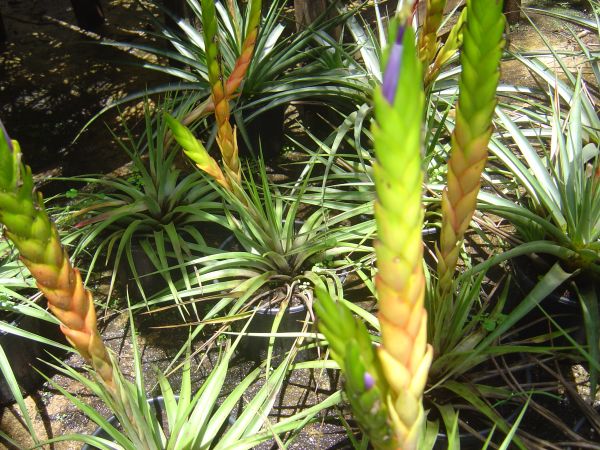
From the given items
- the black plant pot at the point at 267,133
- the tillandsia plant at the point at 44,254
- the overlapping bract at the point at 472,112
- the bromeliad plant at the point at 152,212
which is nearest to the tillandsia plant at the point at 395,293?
the overlapping bract at the point at 472,112

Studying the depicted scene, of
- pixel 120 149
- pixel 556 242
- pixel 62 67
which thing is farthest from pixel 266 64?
pixel 62 67

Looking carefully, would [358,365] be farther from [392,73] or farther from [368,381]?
[392,73]

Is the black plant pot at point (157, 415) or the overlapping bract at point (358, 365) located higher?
the overlapping bract at point (358, 365)

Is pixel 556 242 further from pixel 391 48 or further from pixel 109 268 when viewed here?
pixel 109 268

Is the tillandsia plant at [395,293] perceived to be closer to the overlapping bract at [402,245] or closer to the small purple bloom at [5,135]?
the overlapping bract at [402,245]

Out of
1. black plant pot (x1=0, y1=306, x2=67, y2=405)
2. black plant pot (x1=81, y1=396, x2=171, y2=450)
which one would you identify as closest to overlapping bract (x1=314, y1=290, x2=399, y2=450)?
black plant pot (x1=81, y1=396, x2=171, y2=450)

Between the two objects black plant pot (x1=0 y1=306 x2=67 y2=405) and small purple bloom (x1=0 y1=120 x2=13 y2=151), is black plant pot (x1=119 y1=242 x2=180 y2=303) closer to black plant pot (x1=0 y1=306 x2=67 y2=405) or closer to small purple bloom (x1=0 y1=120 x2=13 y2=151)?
black plant pot (x1=0 y1=306 x2=67 y2=405)
